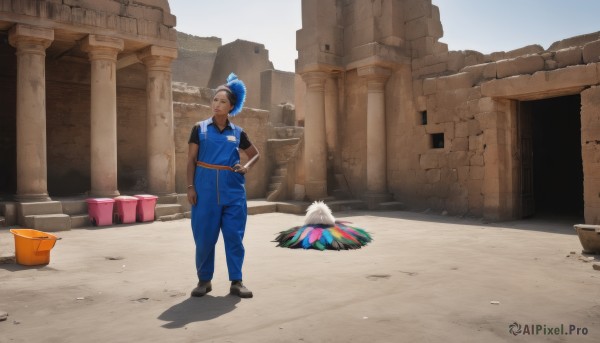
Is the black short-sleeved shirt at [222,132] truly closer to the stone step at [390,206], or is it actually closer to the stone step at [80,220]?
the stone step at [80,220]

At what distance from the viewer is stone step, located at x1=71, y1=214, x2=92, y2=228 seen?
10102 millimetres

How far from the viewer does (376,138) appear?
45.4 feet

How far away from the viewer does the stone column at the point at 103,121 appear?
443 inches

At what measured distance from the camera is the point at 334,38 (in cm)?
1440

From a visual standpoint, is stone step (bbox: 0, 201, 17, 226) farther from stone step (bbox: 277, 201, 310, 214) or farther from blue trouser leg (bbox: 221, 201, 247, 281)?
blue trouser leg (bbox: 221, 201, 247, 281)

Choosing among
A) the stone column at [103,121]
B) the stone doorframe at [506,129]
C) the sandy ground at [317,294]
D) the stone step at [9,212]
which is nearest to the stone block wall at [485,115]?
the stone doorframe at [506,129]

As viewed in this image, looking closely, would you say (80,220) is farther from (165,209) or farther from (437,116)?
(437,116)

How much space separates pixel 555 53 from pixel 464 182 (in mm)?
3569

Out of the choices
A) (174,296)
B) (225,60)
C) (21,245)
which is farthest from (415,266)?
(225,60)

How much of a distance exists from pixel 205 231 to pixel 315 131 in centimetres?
1010

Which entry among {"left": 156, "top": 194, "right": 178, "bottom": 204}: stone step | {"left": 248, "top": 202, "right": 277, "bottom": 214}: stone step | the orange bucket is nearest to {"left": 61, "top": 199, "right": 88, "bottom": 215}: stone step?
{"left": 156, "top": 194, "right": 178, "bottom": 204}: stone step

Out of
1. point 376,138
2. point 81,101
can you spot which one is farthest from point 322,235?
point 81,101

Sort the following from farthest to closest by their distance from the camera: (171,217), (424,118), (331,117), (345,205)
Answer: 1. (331,117)
2. (345,205)
3. (424,118)
4. (171,217)

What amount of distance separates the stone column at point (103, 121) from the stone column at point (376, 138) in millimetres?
6820
